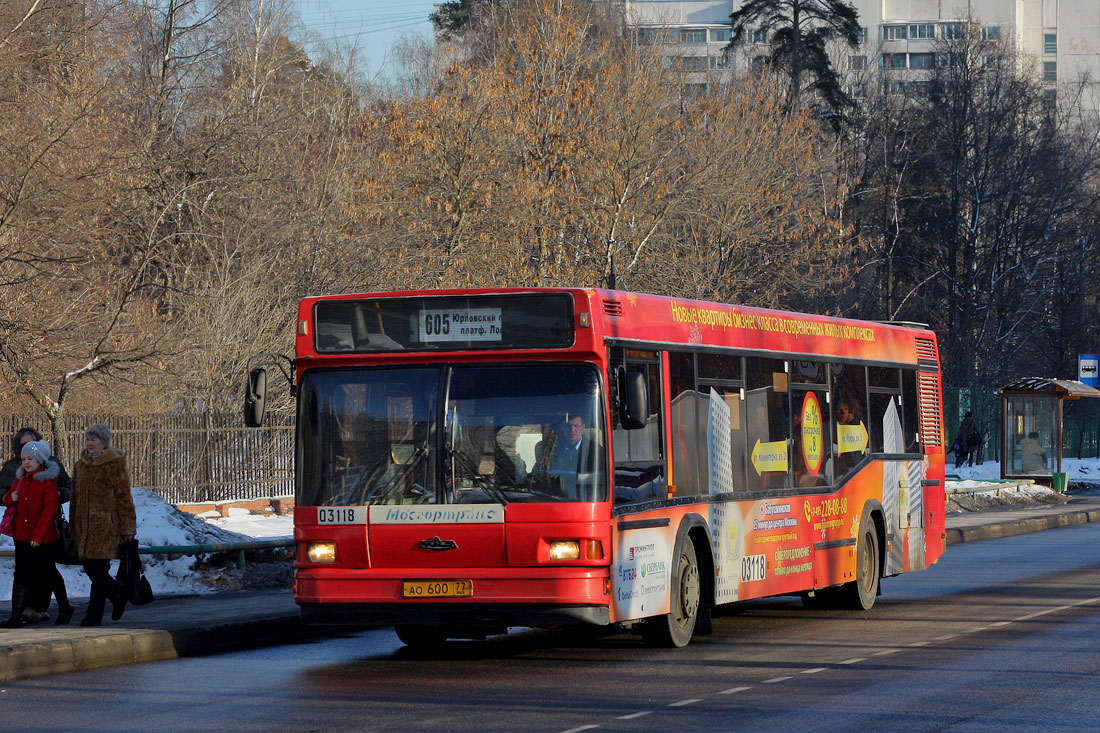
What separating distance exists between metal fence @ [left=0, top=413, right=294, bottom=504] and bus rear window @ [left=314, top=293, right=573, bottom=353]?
13.9 meters

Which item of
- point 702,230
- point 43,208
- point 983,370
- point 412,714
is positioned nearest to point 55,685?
point 412,714

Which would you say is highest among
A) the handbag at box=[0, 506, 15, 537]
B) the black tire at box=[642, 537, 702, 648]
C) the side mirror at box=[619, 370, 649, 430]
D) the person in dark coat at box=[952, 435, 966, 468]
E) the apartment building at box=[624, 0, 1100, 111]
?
the apartment building at box=[624, 0, 1100, 111]

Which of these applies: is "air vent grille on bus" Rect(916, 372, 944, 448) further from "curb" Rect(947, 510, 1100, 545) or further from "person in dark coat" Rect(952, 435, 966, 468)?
"person in dark coat" Rect(952, 435, 966, 468)

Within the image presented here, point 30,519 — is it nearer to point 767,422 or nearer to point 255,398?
point 255,398

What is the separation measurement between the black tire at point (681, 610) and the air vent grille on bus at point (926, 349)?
250 inches

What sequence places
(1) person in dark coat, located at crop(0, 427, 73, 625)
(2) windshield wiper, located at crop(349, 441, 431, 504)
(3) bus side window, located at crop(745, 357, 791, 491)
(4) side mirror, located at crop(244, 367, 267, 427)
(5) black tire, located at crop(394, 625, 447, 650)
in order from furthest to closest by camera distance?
(3) bus side window, located at crop(745, 357, 791, 491) → (1) person in dark coat, located at crop(0, 427, 73, 625) → (5) black tire, located at crop(394, 625, 447, 650) → (4) side mirror, located at crop(244, 367, 267, 427) → (2) windshield wiper, located at crop(349, 441, 431, 504)

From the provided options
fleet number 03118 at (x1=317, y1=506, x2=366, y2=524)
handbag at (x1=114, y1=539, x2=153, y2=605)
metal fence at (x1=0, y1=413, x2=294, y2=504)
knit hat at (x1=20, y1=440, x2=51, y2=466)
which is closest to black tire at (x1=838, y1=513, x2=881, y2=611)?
fleet number 03118 at (x1=317, y1=506, x2=366, y2=524)

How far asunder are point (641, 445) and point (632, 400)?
0.72 meters

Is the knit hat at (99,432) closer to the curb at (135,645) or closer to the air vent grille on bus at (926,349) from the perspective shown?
the curb at (135,645)

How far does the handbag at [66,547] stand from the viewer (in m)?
13.7

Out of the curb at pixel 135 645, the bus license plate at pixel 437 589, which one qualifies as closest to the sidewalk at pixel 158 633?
the curb at pixel 135 645

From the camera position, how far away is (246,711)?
1012 cm

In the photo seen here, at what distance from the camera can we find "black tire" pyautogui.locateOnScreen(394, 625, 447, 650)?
13734 mm

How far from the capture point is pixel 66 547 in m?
13.8
